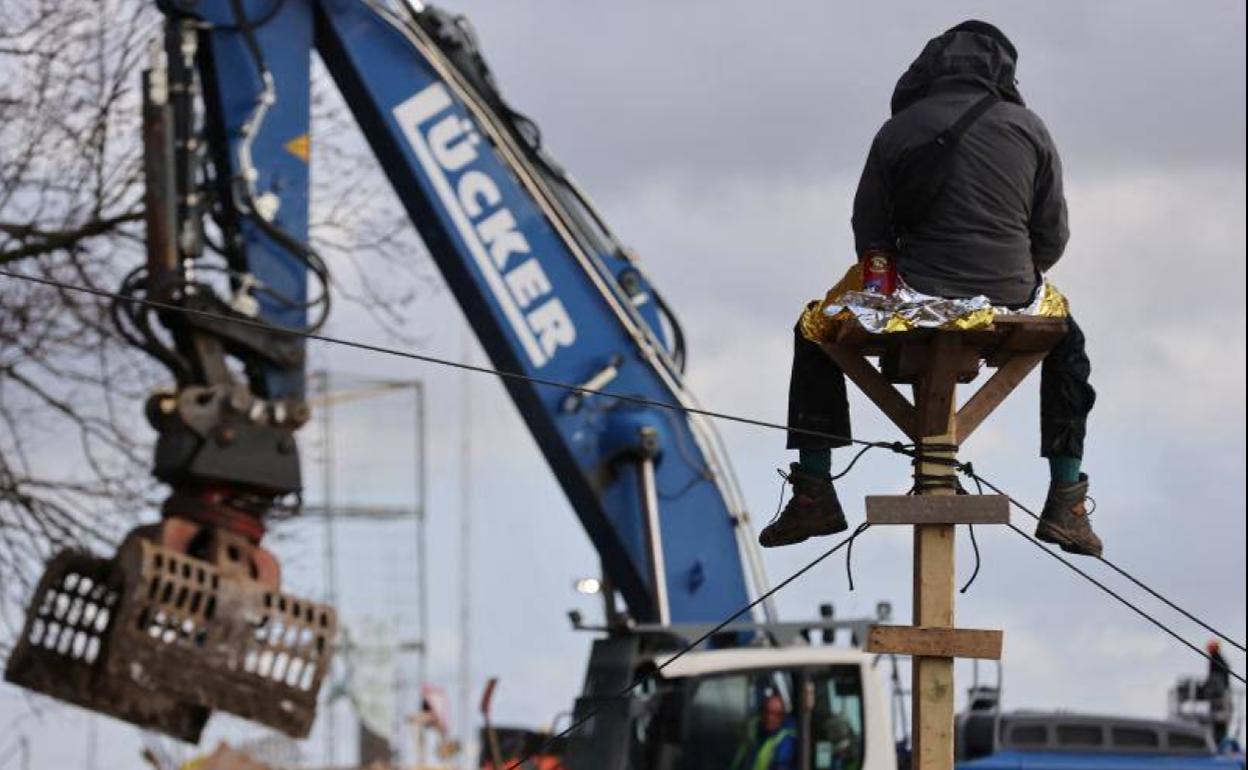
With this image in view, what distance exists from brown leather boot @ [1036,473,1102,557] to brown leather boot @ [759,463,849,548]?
0.57m

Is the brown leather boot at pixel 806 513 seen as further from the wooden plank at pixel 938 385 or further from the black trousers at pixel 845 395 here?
the wooden plank at pixel 938 385

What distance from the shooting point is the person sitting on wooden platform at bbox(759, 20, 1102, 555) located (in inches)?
309

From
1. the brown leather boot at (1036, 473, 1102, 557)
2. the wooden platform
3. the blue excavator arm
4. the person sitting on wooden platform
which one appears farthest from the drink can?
the blue excavator arm

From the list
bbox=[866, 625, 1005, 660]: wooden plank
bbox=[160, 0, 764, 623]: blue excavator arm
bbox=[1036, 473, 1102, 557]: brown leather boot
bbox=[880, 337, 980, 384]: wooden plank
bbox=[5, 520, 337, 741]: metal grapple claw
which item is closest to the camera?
bbox=[866, 625, 1005, 660]: wooden plank

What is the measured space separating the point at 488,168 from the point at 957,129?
24.2 feet

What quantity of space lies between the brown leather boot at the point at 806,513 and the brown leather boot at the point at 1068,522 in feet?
1.86

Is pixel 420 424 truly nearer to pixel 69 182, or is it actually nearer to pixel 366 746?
pixel 366 746

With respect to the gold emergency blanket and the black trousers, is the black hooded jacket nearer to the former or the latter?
the gold emergency blanket

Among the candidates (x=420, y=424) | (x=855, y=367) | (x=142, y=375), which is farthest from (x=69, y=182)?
(x=420, y=424)

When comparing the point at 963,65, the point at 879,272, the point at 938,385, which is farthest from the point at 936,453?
the point at 963,65

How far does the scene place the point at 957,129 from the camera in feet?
25.8

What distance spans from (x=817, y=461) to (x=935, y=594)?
676 millimetres

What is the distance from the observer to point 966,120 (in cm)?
789

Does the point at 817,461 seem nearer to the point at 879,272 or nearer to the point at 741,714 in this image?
the point at 879,272
